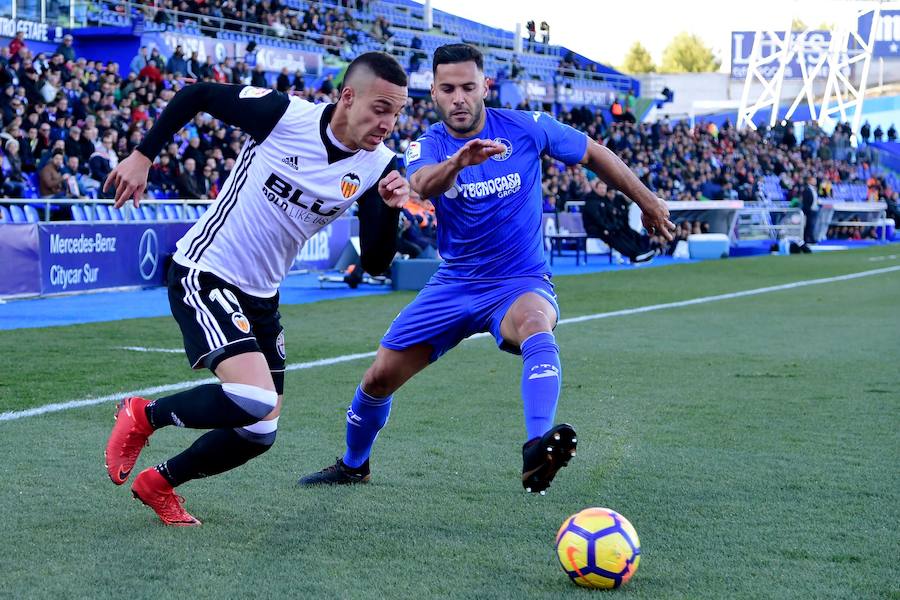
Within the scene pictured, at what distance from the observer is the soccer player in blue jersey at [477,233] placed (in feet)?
17.3

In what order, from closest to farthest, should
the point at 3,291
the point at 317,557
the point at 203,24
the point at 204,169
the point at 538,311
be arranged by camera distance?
the point at 317,557, the point at 538,311, the point at 3,291, the point at 204,169, the point at 203,24

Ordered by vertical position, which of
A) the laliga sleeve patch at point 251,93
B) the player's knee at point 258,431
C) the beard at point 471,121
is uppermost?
the laliga sleeve patch at point 251,93

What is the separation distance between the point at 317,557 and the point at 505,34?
48600 millimetres

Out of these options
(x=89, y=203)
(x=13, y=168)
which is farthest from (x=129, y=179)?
(x=13, y=168)

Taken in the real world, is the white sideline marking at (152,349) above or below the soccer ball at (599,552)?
below

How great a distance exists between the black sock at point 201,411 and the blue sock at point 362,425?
110cm

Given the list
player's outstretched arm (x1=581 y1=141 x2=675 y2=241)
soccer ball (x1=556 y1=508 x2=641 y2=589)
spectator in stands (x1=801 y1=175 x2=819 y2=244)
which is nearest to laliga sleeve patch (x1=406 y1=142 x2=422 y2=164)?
player's outstretched arm (x1=581 y1=141 x2=675 y2=241)

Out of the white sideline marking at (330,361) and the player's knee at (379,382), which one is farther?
the white sideline marking at (330,361)

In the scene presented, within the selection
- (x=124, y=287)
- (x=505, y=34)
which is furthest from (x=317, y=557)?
(x=505, y=34)

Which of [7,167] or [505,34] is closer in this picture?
[7,167]

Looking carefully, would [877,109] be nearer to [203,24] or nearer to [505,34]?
[505,34]

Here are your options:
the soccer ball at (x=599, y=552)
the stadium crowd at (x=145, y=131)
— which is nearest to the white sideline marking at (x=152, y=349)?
the soccer ball at (x=599, y=552)

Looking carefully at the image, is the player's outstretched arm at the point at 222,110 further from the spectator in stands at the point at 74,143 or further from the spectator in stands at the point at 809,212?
the spectator in stands at the point at 809,212

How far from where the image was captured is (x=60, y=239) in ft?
51.8
